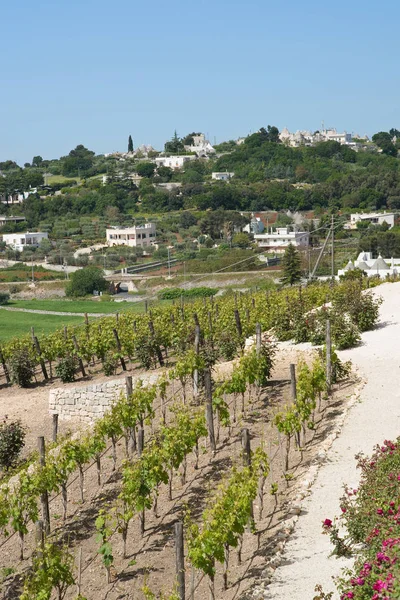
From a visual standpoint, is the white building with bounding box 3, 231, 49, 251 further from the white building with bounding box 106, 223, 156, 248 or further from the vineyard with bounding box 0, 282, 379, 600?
the vineyard with bounding box 0, 282, 379, 600

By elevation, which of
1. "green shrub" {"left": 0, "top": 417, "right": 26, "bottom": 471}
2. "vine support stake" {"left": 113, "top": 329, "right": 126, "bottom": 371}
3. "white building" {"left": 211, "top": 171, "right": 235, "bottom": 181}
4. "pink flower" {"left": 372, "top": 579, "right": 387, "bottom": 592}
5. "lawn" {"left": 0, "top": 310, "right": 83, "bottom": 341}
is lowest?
"lawn" {"left": 0, "top": 310, "right": 83, "bottom": 341}

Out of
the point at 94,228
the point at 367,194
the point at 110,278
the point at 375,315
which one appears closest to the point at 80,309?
the point at 110,278

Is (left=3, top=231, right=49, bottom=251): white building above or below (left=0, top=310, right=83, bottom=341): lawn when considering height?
above

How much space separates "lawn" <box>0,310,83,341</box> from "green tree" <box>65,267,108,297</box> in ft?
39.0

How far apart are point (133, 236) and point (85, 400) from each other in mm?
67499

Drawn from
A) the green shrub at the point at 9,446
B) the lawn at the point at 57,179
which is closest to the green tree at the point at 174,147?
the lawn at the point at 57,179

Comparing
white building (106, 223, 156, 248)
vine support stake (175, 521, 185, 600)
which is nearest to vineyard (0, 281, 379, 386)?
vine support stake (175, 521, 185, 600)

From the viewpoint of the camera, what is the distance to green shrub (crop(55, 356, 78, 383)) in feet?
70.1

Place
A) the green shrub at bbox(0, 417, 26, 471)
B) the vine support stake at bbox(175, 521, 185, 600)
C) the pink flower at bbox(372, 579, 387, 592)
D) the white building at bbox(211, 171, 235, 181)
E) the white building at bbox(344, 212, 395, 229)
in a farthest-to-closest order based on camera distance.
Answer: the white building at bbox(211, 171, 235, 181)
the white building at bbox(344, 212, 395, 229)
the green shrub at bbox(0, 417, 26, 471)
the vine support stake at bbox(175, 521, 185, 600)
the pink flower at bbox(372, 579, 387, 592)

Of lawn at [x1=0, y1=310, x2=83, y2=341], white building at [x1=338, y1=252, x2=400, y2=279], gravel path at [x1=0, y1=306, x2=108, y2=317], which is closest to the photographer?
lawn at [x1=0, y1=310, x2=83, y2=341]

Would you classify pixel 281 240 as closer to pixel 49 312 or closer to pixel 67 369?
pixel 49 312

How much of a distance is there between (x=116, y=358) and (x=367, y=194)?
86.7m

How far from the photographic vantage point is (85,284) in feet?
181

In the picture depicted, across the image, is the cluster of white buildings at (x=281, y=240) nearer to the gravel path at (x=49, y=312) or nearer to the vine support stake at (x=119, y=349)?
the gravel path at (x=49, y=312)
